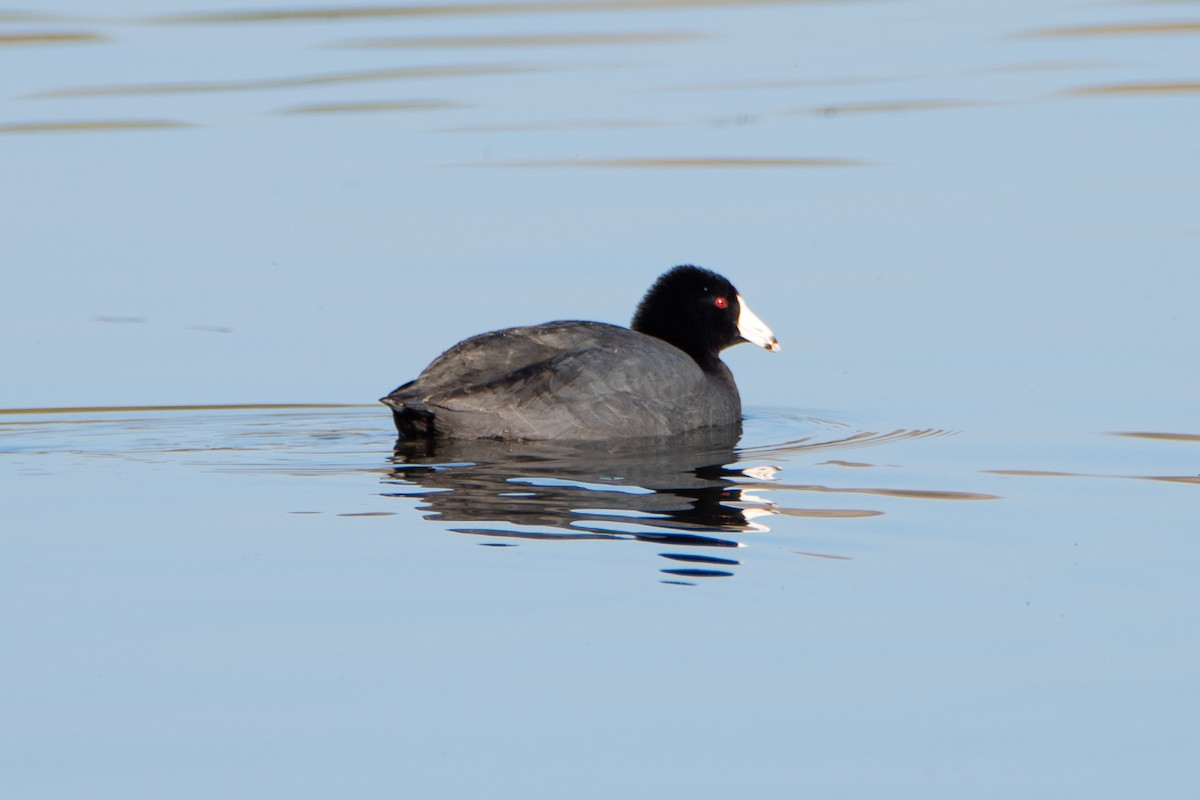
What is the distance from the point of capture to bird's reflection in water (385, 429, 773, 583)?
7438 millimetres

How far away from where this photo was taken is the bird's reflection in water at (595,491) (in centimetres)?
744

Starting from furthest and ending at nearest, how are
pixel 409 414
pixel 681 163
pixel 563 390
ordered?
1. pixel 681 163
2. pixel 563 390
3. pixel 409 414

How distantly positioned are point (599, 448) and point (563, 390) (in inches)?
13.1

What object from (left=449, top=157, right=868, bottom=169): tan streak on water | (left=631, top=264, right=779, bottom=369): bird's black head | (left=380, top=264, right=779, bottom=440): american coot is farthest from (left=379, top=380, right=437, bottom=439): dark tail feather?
(left=449, top=157, right=868, bottom=169): tan streak on water

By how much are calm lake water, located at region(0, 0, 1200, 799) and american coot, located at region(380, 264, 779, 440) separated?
266mm

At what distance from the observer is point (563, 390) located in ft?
31.4

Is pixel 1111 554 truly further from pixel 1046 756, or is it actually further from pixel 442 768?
pixel 442 768

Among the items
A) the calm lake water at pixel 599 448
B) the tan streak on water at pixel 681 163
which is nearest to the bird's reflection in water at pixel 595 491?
the calm lake water at pixel 599 448

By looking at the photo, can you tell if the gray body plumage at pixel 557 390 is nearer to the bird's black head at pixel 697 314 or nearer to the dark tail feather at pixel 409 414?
the dark tail feather at pixel 409 414

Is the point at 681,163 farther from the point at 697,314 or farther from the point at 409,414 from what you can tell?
the point at 409,414

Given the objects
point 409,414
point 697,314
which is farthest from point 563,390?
point 697,314

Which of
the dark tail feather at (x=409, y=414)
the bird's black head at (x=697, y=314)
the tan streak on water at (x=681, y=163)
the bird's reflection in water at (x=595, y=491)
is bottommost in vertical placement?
the bird's reflection in water at (x=595, y=491)

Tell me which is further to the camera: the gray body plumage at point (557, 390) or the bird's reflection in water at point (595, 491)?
the gray body plumage at point (557, 390)

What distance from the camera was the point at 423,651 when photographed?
6.06 metres
